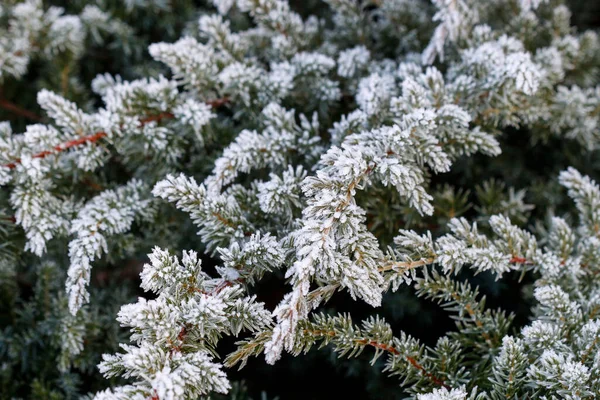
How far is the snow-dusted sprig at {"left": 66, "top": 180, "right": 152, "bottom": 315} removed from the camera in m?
0.88

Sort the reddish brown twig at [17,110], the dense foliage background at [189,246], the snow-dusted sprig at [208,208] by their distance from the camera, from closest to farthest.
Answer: the snow-dusted sprig at [208,208] < the dense foliage background at [189,246] < the reddish brown twig at [17,110]

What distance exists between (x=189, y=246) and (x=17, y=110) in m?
0.65

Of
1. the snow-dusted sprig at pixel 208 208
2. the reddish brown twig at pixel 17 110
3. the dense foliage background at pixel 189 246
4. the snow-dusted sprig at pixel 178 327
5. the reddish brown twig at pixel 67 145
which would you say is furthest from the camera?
the reddish brown twig at pixel 17 110

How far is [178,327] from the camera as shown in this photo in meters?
0.75

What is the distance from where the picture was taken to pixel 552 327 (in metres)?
0.90

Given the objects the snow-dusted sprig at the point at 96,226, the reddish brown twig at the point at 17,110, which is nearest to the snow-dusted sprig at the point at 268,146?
the snow-dusted sprig at the point at 96,226

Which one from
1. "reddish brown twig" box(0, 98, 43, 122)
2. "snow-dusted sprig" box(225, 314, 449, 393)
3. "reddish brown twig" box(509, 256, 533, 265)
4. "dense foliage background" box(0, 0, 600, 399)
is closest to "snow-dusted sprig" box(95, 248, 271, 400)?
"snow-dusted sprig" box(225, 314, 449, 393)

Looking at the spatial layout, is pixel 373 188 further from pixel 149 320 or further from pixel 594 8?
pixel 594 8

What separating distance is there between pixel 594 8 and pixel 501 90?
92cm

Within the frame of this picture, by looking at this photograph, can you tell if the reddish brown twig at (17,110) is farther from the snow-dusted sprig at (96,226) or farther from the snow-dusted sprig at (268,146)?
the snow-dusted sprig at (268,146)

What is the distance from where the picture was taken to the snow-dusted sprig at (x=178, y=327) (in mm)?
705

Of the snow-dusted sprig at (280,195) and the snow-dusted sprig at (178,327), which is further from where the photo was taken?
the snow-dusted sprig at (280,195)

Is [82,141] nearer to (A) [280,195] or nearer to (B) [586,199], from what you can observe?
(A) [280,195]

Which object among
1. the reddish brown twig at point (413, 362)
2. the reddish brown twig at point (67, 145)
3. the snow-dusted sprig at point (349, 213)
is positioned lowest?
the reddish brown twig at point (413, 362)
